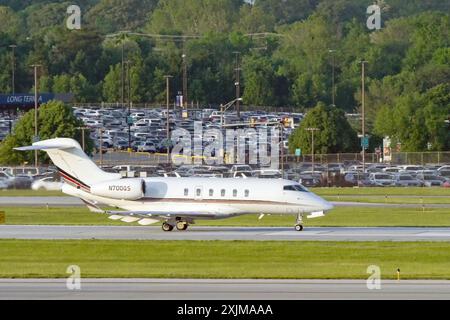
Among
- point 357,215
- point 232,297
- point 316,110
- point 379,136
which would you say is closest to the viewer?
point 232,297

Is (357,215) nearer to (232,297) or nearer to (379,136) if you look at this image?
(232,297)

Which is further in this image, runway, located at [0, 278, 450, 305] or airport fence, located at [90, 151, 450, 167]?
airport fence, located at [90, 151, 450, 167]

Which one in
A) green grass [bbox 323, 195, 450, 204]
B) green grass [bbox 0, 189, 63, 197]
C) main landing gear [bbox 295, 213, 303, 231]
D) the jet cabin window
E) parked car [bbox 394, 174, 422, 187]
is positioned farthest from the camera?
parked car [bbox 394, 174, 422, 187]

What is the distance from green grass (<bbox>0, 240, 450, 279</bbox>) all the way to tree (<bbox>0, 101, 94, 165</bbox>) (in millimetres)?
82819

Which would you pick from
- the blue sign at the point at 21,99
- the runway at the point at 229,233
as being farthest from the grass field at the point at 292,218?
the blue sign at the point at 21,99

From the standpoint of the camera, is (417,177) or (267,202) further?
(417,177)

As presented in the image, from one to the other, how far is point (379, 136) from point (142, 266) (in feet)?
407

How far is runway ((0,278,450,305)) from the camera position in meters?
36.5

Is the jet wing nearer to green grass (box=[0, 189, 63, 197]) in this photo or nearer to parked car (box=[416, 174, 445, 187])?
green grass (box=[0, 189, 63, 197])

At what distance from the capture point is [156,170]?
116m

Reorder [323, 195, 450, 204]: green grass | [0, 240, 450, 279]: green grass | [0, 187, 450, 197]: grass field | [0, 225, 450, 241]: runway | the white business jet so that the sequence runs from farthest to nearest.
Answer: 1. [0, 187, 450, 197]: grass field
2. [323, 195, 450, 204]: green grass
3. the white business jet
4. [0, 225, 450, 241]: runway
5. [0, 240, 450, 279]: green grass

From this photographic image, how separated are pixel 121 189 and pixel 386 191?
50114 millimetres

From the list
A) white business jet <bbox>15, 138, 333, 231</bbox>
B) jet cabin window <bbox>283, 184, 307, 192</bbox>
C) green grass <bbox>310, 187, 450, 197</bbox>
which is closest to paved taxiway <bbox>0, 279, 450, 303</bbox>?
white business jet <bbox>15, 138, 333, 231</bbox>

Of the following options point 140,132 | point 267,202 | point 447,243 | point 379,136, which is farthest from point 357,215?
point 140,132
